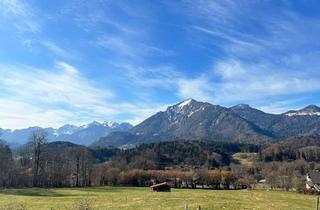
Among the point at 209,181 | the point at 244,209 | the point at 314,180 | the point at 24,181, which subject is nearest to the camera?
the point at 244,209

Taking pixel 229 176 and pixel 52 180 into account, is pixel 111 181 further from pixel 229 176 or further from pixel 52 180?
pixel 229 176

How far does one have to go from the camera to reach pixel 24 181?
11400 cm

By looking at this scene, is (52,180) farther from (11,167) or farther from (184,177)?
(184,177)

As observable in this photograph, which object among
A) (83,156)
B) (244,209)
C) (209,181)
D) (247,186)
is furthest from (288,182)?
(244,209)

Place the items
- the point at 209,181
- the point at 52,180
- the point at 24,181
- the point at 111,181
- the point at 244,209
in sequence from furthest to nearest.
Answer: the point at 209,181, the point at 111,181, the point at 52,180, the point at 24,181, the point at 244,209

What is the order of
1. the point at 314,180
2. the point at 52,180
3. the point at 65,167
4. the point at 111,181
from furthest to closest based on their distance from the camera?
the point at 111,181
the point at 65,167
the point at 52,180
the point at 314,180

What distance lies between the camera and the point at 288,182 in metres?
155

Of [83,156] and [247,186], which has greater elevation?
[83,156]

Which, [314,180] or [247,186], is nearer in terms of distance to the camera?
[314,180]

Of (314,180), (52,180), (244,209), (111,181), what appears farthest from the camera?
(111,181)

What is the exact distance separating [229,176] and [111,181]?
46.6m

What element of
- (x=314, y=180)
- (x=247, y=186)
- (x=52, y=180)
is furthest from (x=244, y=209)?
(x=247, y=186)

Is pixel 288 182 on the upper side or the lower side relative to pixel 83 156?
lower

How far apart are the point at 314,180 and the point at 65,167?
80.5 m
